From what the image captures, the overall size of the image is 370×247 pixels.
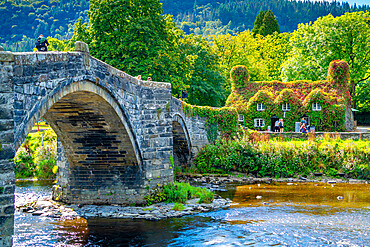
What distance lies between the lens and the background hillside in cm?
10641

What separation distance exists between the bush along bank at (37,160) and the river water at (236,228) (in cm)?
903

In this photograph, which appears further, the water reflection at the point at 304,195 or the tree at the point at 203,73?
the tree at the point at 203,73

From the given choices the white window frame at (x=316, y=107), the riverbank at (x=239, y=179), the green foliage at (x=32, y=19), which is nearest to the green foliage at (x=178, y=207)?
the riverbank at (x=239, y=179)

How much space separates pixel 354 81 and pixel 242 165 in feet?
67.5

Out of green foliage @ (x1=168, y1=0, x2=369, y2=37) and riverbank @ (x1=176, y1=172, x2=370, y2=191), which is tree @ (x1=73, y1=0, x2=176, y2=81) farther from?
Result: green foliage @ (x1=168, y1=0, x2=369, y2=37)

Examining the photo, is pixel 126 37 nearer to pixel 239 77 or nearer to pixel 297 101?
pixel 239 77

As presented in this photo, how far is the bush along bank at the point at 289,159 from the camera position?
74.9 feet

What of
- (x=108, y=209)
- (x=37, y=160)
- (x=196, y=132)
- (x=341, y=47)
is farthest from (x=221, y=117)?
(x=341, y=47)

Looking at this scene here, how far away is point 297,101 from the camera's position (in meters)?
32.8

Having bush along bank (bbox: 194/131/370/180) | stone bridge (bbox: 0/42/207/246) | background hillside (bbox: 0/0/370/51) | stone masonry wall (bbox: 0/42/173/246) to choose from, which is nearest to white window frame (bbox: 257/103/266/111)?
bush along bank (bbox: 194/131/370/180)

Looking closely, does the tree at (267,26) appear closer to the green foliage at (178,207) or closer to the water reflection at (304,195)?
the water reflection at (304,195)

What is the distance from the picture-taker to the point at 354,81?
3866 cm

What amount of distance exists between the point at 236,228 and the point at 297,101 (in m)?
21.8

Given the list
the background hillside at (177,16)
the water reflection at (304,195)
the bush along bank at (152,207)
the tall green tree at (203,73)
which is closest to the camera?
the bush along bank at (152,207)
